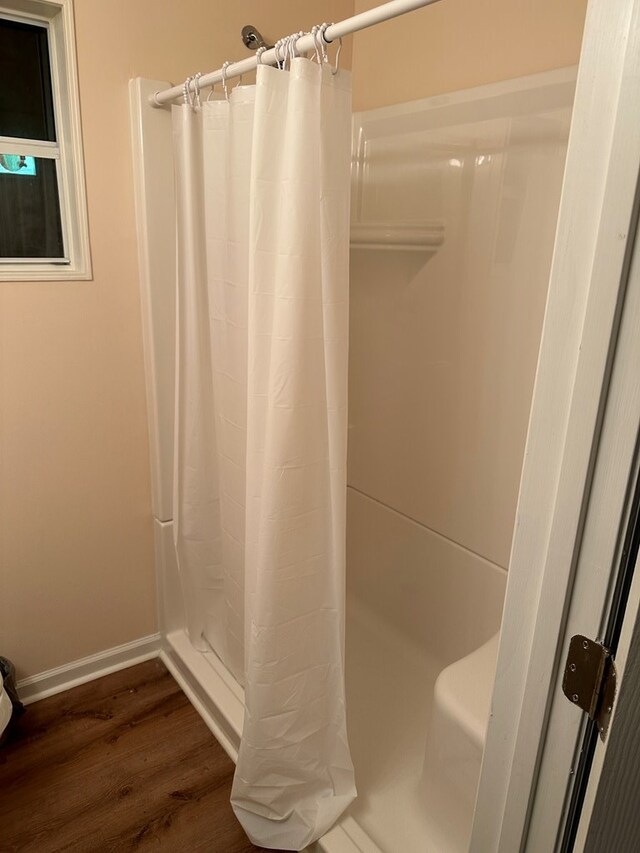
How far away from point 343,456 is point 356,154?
113 cm

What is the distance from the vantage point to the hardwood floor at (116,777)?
145cm

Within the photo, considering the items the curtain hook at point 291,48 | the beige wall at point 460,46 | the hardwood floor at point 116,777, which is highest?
the beige wall at point 460,46

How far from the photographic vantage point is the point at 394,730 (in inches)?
66.3

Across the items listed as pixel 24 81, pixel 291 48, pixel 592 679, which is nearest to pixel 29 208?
pixel 24 81

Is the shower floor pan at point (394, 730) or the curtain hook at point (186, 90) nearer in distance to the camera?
the shower floor pan at point (394, 730)

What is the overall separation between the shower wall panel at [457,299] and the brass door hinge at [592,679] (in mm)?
1000

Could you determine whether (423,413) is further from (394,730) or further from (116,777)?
(116,777)

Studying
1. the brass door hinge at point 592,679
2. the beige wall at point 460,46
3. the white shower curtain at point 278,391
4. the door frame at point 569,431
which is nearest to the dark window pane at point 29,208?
the white shower curtain at point 278,391

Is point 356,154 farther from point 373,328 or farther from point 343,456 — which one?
point 343,456

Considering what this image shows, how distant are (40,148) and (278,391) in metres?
1.01

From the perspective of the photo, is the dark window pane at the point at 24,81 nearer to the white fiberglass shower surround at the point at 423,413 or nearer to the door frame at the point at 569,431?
the white fiberglass shower surround at the point at 423,413

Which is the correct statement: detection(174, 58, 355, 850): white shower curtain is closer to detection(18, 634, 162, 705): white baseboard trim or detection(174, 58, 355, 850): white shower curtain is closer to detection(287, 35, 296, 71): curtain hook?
detection(287, 35, 296, 71): curtain hook

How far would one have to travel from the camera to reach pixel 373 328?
196cm

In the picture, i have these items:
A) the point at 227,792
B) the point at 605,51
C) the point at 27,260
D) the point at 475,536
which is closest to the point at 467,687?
the point at 475,536
